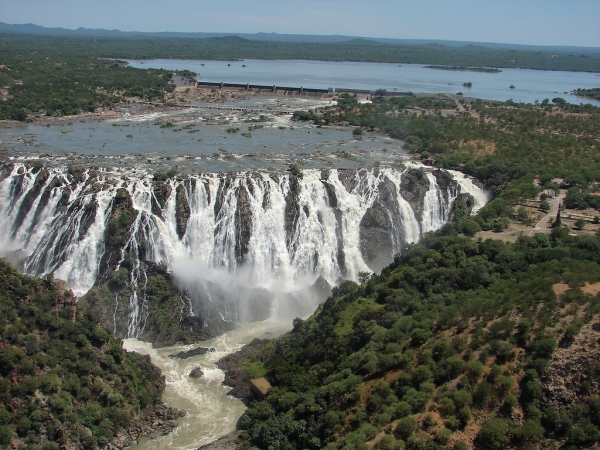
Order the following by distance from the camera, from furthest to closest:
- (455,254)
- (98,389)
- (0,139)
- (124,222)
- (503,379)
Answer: (0,139), (124,222), (455,254), (98,389), (503,379)

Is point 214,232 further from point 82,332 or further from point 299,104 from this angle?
point 299,104

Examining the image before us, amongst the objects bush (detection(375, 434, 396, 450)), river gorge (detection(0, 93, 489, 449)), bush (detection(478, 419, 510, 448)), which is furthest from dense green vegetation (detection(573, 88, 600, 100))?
bush (detection(375, 434, 396, 450))

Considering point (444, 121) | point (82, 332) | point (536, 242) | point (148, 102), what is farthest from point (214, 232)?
point (148, 102)

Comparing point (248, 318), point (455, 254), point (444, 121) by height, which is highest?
point (444, 121)

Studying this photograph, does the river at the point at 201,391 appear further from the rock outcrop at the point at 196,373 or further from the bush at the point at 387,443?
the bush at the point at 387,443

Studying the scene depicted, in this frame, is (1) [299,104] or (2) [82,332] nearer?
(2) [82,332]
